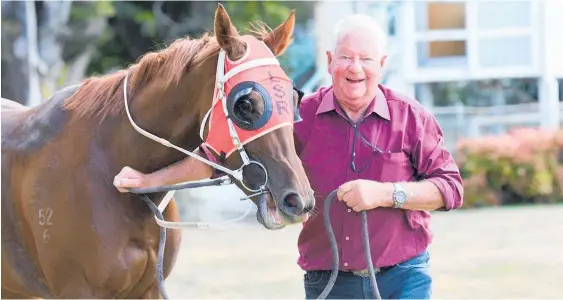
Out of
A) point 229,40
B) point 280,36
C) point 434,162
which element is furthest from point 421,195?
point 229,40

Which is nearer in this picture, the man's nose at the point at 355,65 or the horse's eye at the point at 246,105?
the horse's eye at the point at 246,105

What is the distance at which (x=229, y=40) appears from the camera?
3162 mm

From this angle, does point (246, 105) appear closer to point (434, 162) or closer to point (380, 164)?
point (380, 164)

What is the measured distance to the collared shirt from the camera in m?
3.37

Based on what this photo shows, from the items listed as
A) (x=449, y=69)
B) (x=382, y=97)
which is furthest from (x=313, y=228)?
(x=449, y=69)

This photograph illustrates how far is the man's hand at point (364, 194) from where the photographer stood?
3148mm

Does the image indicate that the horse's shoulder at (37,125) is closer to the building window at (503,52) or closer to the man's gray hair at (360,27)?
the man's gray hair at (360,27)

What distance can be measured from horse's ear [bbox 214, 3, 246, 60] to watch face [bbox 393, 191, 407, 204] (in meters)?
0.76

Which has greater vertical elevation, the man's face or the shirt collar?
the man's face

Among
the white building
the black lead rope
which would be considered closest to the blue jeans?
the black lead rope

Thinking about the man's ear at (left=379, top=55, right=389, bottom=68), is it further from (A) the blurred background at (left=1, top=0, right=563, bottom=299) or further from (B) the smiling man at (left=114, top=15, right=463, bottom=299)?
(A) the blurred background at (left=1, top=0, right=563, bottom=299)

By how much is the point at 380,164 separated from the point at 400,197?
190 mm

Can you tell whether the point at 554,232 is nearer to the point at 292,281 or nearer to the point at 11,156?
the point at 292,281

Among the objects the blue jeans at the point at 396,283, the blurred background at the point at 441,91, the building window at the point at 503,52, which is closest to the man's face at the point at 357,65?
the blue jeans at the point at 396,283
